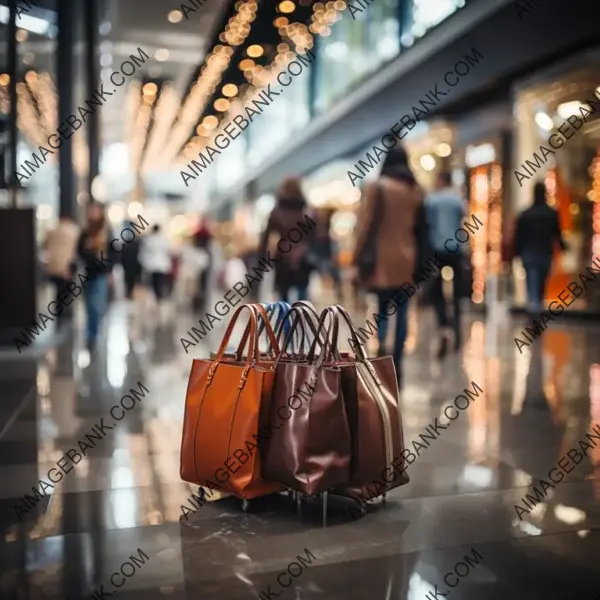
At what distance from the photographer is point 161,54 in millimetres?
17734

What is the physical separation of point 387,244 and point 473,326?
6.54m

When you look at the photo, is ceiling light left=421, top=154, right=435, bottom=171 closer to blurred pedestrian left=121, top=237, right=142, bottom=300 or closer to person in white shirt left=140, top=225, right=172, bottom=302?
person in white shirt left=140, top=225, right=172, bottom=302

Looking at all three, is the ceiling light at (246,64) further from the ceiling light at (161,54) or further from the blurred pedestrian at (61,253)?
the blurred pedestrian at (61,253)

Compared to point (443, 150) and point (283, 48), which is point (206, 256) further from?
point (283, 48)

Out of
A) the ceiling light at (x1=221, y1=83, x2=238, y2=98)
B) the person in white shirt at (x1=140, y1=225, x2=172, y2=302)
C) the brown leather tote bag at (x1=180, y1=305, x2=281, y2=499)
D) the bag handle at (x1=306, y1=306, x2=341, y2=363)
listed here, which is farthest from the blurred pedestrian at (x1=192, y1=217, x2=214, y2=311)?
the bag handle at (x1=306, y1=306, x2=341, y2=363)

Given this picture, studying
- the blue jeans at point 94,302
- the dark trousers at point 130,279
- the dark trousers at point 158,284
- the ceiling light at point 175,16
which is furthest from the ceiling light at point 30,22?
the dark trousers at point 158,284

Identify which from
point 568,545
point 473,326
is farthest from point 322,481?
point 473,326

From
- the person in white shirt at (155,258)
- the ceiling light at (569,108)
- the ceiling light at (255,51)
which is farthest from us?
the ceiling light at (255,51)

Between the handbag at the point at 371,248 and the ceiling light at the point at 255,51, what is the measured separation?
14.1 m

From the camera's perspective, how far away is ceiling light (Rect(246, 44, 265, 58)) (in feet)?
61.9

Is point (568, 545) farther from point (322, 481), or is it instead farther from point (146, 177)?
point (146, 177)

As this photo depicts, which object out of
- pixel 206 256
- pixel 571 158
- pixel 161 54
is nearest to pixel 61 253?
pixel 206 256

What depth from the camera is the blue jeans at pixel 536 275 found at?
9945mm

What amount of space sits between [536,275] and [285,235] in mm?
4216
